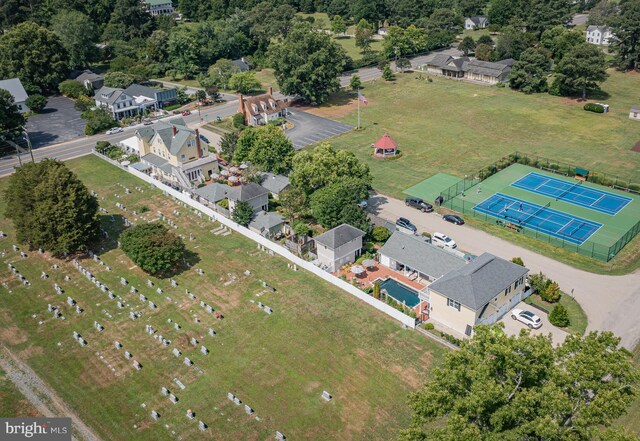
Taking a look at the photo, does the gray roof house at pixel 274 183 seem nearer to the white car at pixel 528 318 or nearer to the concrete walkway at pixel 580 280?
the concrete walkway at pixel 580 280

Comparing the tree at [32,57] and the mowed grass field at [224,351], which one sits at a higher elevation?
the tree at [32,57]

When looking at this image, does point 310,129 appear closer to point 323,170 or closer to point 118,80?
point 323,170

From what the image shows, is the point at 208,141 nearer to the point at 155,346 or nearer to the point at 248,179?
the point at 248,179

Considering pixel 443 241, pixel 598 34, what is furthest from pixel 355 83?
pixel 598 34

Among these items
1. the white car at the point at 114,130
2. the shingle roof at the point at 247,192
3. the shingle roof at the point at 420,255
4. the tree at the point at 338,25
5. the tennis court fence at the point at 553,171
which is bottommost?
the tennis court fence at the point at 553,171

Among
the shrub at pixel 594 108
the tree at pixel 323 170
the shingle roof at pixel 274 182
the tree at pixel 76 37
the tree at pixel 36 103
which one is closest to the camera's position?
the tree at pixel 323 170

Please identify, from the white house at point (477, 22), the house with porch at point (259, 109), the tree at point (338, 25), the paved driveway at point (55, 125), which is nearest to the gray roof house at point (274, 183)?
the house with porch at point (259, 109)

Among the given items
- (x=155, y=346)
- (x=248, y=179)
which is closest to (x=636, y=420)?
(x=155, y=346)
